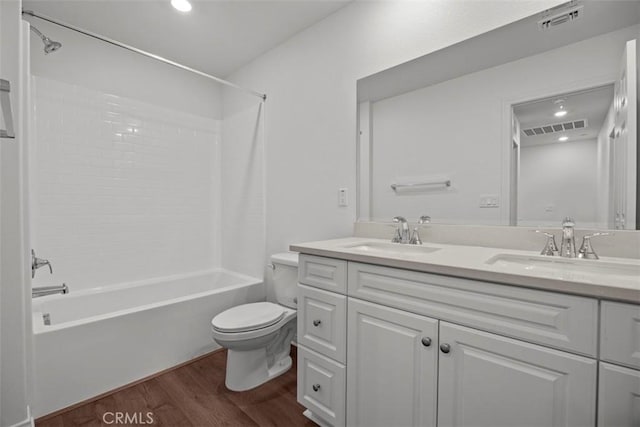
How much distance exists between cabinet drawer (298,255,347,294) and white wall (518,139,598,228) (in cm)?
84

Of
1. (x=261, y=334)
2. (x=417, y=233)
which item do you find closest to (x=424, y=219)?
(x=417, y=233)

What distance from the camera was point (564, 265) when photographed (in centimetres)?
106

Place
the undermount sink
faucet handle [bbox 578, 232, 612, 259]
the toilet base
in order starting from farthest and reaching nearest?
the toilet base, faucet handle [bbox 578, 232, 612, 259], the undermount sink

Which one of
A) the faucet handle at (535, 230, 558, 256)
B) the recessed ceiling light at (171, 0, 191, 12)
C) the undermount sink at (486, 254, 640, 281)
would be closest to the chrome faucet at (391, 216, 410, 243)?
the undermount sink at (486, 254, 640, 281)

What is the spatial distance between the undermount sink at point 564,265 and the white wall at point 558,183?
23cm

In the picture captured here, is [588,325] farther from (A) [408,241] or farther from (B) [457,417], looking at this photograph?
(A) [408,241]

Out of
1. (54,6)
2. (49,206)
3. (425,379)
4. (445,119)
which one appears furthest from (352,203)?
(54,6)

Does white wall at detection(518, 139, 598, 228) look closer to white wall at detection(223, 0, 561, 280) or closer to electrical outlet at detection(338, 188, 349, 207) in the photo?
white wall at detection(223, 0, 561, 280)

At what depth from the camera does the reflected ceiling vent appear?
1.19 metres

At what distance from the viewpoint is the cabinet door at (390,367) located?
1.01m

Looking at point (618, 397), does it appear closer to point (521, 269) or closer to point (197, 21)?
point (521, 269)

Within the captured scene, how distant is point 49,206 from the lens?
2.08m

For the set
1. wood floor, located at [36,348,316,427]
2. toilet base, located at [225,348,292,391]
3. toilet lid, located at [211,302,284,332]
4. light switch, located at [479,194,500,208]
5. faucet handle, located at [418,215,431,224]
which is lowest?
wood floor, located at [36,348,316,427]

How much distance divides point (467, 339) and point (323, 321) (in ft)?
2.03
